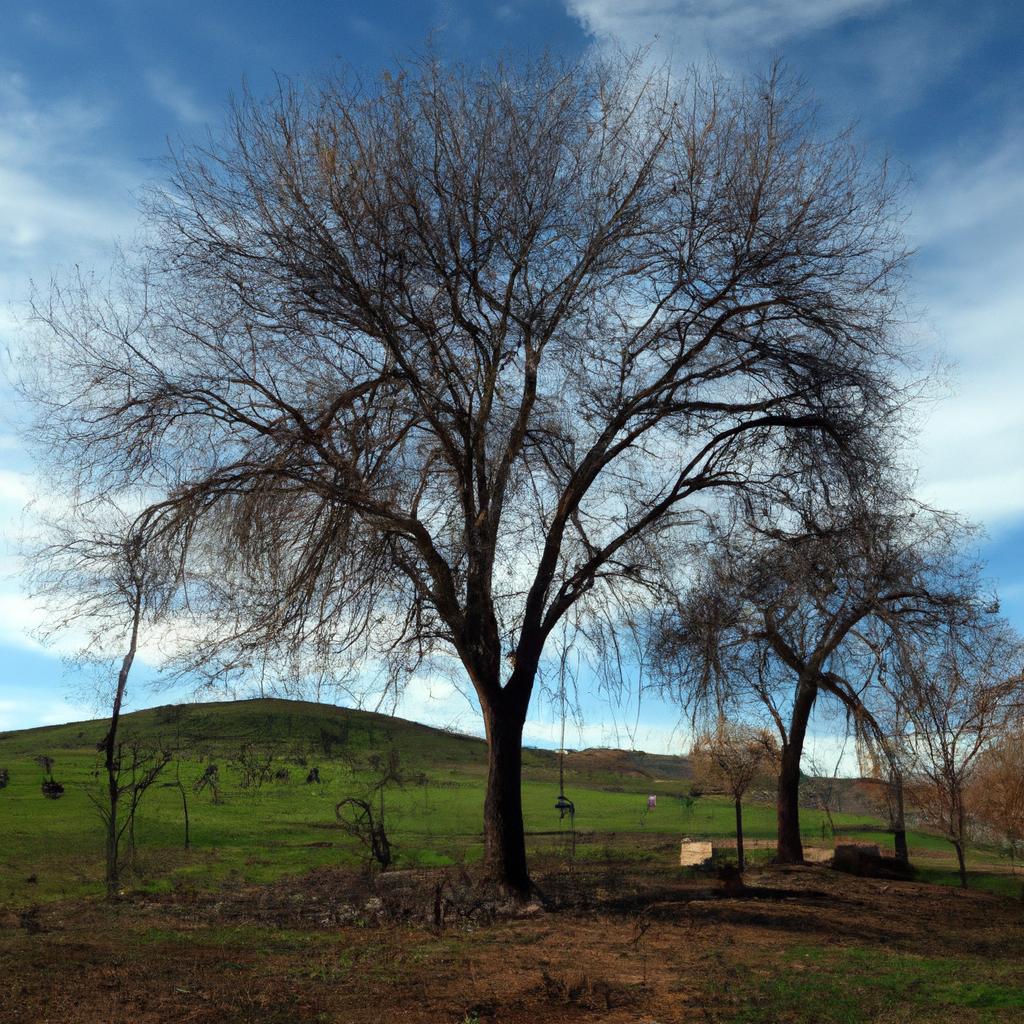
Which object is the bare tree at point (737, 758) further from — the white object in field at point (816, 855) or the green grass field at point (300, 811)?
the green grass field at point (300, 811)

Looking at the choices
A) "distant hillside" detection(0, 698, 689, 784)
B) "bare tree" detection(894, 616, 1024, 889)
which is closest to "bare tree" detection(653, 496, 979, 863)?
"bare tree" detection(894, 616, 1024, 889)

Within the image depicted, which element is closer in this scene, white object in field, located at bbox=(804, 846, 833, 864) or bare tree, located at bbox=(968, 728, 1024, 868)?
bare tree, located at bbox=(968, 728, 1024, 868)

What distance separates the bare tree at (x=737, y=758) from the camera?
923 inches

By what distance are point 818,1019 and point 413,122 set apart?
11.2 m

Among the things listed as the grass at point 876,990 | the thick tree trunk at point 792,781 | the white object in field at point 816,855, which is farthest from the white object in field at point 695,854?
the grass at point 876,990

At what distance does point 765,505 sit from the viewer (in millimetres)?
14930

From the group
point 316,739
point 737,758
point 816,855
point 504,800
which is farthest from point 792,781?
point 316,739

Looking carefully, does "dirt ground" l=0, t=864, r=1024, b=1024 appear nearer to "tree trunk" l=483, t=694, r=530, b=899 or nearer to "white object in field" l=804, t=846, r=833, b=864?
"tree trunk" l=483, t=694, r=530, b=899

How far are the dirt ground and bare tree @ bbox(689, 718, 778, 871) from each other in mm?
5490

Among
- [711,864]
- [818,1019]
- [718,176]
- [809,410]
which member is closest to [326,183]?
[718,176]

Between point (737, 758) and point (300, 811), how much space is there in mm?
15971

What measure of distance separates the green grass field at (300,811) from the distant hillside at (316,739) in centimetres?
17

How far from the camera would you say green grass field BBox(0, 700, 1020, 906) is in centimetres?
2061

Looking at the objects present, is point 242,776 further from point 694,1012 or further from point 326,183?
point 694,1012
